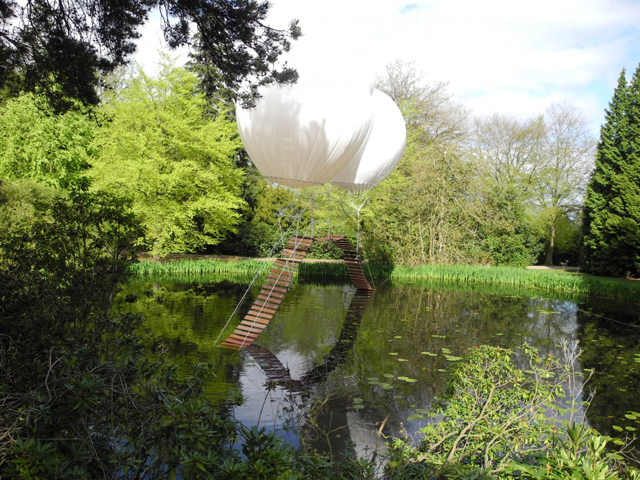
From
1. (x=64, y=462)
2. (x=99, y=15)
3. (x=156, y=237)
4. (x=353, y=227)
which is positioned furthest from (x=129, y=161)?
(x=64, y=462)

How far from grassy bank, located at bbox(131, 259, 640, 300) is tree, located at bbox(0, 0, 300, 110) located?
1109cm

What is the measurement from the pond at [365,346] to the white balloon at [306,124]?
286 centimetres

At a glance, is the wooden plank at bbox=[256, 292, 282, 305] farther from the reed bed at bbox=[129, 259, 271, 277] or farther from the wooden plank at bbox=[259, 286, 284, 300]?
the reed bed at bbox=[129, 259, 271, 277]

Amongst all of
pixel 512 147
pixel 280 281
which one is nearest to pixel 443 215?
pixel 512 147

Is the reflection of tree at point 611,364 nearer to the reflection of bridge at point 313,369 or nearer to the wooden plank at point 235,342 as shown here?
the reflection of bridge at point 313,369

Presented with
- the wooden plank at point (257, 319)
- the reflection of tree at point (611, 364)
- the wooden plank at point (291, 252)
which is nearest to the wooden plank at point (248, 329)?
the wooden plank at point (257, 319)

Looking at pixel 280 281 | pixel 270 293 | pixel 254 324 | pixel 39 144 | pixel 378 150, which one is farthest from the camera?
pixel 39 144

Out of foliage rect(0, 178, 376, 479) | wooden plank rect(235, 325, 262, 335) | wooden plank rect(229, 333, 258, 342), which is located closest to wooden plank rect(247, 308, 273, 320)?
wooden plank rect(235, 325, 262, 335)

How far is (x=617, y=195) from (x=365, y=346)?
14802mm

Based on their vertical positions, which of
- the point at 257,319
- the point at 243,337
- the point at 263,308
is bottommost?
the point at 243,337

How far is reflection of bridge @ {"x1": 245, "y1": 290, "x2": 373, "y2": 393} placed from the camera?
614cm

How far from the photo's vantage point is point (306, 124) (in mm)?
7098

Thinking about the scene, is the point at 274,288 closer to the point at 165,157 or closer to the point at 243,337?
the point at 243,337

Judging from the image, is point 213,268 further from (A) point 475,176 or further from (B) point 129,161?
(A) point 475,176
